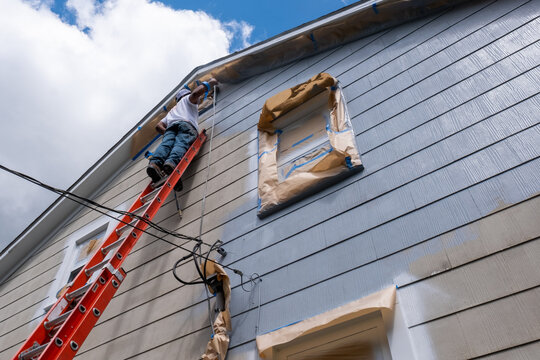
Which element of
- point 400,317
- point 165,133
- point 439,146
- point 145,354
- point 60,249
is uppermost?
point 165,133

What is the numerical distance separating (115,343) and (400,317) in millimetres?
2520

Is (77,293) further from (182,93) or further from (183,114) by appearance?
(182,93)

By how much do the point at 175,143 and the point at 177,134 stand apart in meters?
0.27

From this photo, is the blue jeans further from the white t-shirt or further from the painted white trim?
the painted white trim

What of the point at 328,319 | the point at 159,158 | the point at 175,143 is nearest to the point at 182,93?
the point at 175,143

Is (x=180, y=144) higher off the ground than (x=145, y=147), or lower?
lower

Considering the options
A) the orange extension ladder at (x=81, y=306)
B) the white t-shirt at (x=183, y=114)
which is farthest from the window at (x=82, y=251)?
the white t-shirt at (x=183, y=114)

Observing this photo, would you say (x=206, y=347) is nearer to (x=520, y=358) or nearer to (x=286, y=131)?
(x=520, y=358)

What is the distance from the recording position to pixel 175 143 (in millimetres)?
4609

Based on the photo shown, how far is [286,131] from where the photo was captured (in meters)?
4.15

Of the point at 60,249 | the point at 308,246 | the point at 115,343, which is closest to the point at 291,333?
the point at 308,246

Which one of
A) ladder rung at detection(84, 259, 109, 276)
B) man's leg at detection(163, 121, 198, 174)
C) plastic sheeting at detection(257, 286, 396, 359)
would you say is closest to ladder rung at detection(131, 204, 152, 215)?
man's leg at detection(163, 121, 198, 174)

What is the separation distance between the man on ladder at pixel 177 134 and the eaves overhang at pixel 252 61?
0.64 m

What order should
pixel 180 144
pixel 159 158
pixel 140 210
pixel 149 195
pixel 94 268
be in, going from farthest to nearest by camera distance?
1. pixel 180 144
2. pixel 159 158
3. pixel 149 195
4. pixel 140 210
5. pixel 94 268
